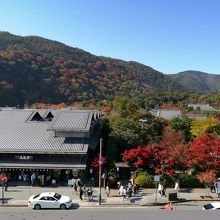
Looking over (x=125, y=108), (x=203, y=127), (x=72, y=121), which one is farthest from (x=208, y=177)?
(x=125, y=108)

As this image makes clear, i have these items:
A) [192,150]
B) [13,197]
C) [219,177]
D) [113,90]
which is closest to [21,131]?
[13,197]

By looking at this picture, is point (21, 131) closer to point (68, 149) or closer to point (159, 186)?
point (68, 149)

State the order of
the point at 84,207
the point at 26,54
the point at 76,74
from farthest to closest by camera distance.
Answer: the point at 76,74
the point at 26,54
the point at 84,207

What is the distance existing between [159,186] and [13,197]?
13.6 metres

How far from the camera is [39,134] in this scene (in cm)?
4747

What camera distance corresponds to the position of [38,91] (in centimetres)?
14275

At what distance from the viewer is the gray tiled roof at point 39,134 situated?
1745 inches

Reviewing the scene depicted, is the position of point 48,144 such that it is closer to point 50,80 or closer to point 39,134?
point 39,134

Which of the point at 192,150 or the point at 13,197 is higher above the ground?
the point at 192,150

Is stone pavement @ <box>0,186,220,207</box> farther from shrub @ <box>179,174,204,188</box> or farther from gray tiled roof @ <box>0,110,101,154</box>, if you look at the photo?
gray tiled roof @ <box>0,110,101,154</box>

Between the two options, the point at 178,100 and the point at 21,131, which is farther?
the point at 178,100

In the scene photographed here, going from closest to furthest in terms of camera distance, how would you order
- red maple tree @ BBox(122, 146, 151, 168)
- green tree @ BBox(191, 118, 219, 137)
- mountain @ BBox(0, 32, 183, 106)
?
red maple tree @ BBox(122, 146, 151, 168)
green tree @ BBox(191, 118, 219, 137)
mountain @ BBox(0, 32, 183, 106)

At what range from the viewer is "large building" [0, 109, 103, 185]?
4334cm

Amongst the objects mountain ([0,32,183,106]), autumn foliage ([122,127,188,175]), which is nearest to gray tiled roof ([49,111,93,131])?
autumn foliage ([122,127,188,175])
